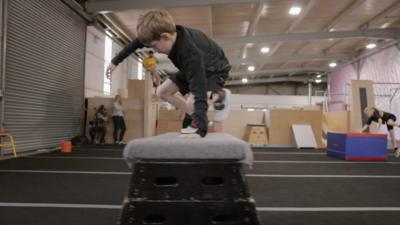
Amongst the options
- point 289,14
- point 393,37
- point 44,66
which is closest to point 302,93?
point 393,37

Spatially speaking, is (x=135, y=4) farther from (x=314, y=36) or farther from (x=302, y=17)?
(x=314, y=36)

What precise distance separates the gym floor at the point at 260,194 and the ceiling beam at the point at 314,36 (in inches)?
282

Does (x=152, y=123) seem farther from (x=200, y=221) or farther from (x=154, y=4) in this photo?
(x=200, y=221)

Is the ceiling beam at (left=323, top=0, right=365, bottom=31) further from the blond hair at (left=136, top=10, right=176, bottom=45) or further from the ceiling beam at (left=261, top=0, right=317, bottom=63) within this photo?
the blond hair at (left=136, top=10, right=176, bottom=45)

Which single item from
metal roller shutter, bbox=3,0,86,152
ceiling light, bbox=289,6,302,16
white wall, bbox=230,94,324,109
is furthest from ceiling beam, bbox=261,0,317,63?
white wall, bbox=230,94,324,109

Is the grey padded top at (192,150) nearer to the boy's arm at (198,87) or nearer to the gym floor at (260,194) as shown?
the boy's arm at (198,87)

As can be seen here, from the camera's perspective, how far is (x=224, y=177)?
143cm

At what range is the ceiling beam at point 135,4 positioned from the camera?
7.88m

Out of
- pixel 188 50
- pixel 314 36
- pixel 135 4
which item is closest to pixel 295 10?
pixel 314 36

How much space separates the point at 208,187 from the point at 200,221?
0.44 ft

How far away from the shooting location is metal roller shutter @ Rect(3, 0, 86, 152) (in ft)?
19.0

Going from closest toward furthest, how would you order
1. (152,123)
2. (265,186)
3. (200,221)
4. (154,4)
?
1. (200,221)
2. (265,186)
3. (154,4)
4. (152,123)

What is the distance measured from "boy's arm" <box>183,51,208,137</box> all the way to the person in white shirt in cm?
725

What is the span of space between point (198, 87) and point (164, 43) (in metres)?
0.31
